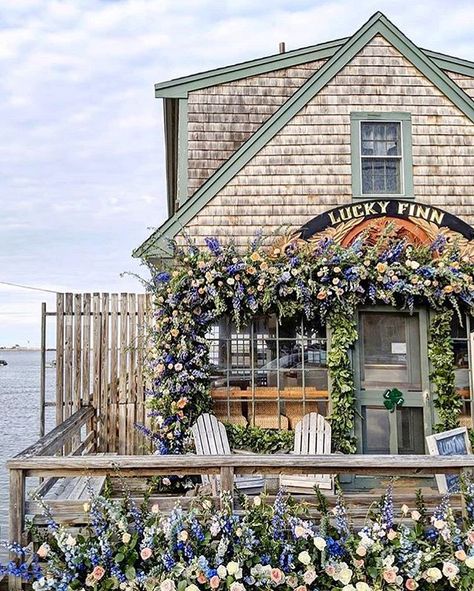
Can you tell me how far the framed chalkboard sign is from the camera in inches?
200

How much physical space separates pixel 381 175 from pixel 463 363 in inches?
89.2

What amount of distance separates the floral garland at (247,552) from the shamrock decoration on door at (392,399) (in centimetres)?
270

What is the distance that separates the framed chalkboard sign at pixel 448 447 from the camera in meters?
5.09

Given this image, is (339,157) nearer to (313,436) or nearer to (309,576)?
(313,436)

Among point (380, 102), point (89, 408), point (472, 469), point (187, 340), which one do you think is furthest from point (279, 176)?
point (472, 469)

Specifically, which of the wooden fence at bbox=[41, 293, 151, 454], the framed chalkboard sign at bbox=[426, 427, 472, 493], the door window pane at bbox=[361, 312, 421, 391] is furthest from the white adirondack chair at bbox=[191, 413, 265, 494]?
the framed chalkboard sign at bbox=[426, 427, 472, 493]

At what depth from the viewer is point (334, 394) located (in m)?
6.64

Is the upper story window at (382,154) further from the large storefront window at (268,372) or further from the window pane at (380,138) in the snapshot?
the large storefront window at (268,372)

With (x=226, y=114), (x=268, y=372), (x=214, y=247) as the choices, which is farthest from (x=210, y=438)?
(x=226, y=114)

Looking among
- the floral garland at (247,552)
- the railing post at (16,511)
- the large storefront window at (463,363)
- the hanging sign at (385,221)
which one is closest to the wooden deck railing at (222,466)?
the railing post at (16,511)

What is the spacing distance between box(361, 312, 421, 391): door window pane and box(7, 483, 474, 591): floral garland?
110 inches

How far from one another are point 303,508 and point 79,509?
1.44 meters

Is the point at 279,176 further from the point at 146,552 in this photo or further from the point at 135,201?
the point at 135,201

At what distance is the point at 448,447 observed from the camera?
17.9 feet
